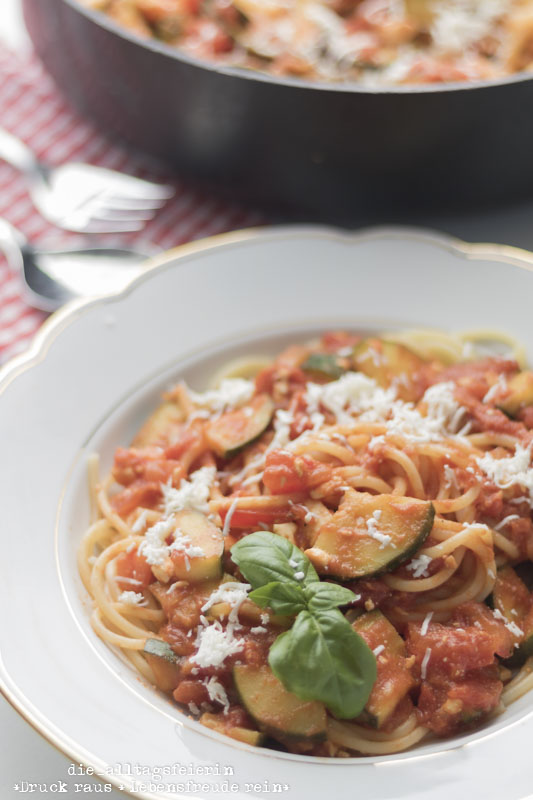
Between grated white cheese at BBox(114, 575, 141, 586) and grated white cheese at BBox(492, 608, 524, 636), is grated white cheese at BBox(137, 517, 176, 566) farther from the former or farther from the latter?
grated white cheese at BBox(492, 608, 524, 636)

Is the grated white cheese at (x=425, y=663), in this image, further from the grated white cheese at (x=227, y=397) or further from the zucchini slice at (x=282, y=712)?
the grated white cheese at (x=227, y=397)

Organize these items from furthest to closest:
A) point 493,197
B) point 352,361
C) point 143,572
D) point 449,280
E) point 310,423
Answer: point 493,197 < point 449,280 < point 352,361 < point 310,423 < point 143,572

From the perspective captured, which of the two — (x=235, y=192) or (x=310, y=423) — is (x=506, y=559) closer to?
(x=310, y=423)

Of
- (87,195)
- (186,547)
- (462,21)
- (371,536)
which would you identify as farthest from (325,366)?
(462,21)

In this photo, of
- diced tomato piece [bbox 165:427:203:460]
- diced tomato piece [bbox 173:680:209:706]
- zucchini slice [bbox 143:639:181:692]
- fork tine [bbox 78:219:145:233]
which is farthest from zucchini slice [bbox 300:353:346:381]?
fork tine [bbox 78:219:145:233]

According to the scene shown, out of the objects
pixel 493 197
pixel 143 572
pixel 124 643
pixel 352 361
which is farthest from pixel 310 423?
pixel 493 197
